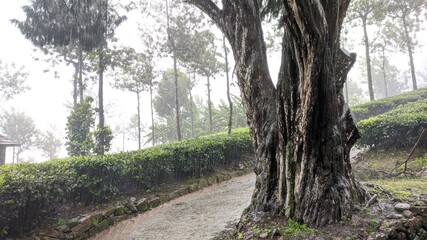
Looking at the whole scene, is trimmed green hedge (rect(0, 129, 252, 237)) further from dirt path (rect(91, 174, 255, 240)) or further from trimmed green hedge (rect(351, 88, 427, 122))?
trimmed green hedge (rect(351, 88, 427, 122))

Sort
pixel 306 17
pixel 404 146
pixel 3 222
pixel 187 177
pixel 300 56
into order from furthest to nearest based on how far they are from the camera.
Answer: pixel 187 177 → pixel 404 146 → pixel 3 222 → pixel 300 56 → pixel 306 17

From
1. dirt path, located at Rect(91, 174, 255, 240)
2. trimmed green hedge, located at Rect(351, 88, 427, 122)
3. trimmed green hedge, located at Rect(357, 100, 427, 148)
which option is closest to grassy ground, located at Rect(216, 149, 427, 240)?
dirt path, located at Rect(91, 174, 255, 240)

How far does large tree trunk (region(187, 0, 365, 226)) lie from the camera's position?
9.28ft

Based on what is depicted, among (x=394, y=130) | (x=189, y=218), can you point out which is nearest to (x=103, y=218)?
(x=189, y=218)

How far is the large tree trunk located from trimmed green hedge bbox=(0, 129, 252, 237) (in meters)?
3.46

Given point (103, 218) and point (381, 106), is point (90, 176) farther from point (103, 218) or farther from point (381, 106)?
point (381, 106)

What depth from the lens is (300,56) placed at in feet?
9.67

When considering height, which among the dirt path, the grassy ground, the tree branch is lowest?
the dirt path

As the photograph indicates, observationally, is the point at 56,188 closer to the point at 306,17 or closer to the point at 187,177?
the point at 187,177

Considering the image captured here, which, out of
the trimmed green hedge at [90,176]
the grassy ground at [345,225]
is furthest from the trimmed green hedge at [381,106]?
the grassy ground at [345,225]

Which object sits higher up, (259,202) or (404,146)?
(404,146)

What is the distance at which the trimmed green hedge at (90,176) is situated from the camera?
13.7 ft

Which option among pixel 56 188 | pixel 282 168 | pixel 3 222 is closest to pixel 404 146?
pixel 282 168

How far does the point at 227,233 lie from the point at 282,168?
1202 millimetres
